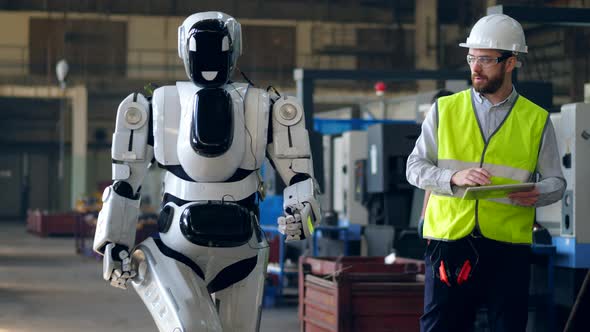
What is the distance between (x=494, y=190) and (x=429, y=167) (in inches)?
10.9

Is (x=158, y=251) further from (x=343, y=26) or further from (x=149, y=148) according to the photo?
(x=343, y=26)

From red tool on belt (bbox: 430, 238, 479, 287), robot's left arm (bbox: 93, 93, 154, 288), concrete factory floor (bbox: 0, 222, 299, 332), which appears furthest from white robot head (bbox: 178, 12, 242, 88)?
concrete factory floor (bbox: 0, 222, 299, 332)

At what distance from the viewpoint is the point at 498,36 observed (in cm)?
374

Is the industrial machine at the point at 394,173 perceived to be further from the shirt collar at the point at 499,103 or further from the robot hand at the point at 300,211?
the shirt collar at the point at 499,103

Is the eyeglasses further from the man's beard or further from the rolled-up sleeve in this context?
the rolled-up sleeve

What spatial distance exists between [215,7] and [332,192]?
12.4 meters

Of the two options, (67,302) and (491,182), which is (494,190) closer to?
(491,182)

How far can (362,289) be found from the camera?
6.39 m

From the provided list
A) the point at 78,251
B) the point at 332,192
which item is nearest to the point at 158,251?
the point at 332,192

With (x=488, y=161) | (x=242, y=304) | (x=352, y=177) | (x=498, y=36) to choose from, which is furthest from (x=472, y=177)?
(x=352, y=177)

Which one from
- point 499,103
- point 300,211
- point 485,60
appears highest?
point 485,60

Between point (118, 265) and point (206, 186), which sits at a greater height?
point (206, 186)

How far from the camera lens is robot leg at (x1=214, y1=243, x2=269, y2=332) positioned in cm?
412

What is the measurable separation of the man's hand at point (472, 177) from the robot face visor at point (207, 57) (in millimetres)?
1212
